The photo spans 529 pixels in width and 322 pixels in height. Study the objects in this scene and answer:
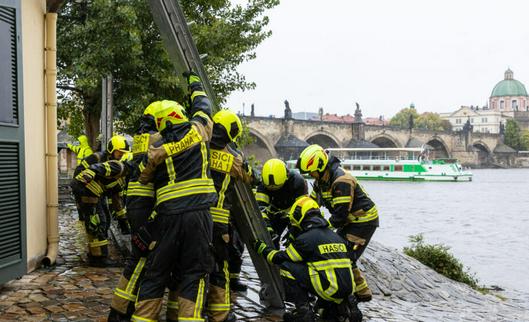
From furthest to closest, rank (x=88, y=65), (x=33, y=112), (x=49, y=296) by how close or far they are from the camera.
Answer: (x=88, y=65)
(x=33, y=112)
(x=49, y=296)

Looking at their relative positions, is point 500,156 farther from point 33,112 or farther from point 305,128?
point 33,112

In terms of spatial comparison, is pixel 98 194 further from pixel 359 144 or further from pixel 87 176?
pixel 359 144

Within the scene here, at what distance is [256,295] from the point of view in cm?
666

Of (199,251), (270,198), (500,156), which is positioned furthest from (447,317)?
(500,156)

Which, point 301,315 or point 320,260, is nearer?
point 301,315

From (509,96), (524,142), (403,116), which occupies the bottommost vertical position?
(524,142)

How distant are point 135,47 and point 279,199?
8333 millimetres

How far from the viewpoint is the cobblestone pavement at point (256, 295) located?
19.0 feet

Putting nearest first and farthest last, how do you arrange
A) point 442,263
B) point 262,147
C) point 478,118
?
point 442,263 < point 262,147 < point 478,118

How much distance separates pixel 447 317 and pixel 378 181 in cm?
5477

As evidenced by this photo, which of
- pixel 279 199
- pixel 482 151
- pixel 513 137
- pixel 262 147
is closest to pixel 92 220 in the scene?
pixel 279 199

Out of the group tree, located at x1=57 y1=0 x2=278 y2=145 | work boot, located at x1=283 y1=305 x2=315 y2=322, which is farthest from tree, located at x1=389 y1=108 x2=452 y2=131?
work boot, located at x1=283 y1=305 x2=315 y2=322

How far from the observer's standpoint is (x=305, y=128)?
7262 cm

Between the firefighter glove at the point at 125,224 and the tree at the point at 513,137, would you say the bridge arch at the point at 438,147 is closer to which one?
the tree at the point at 513,137
